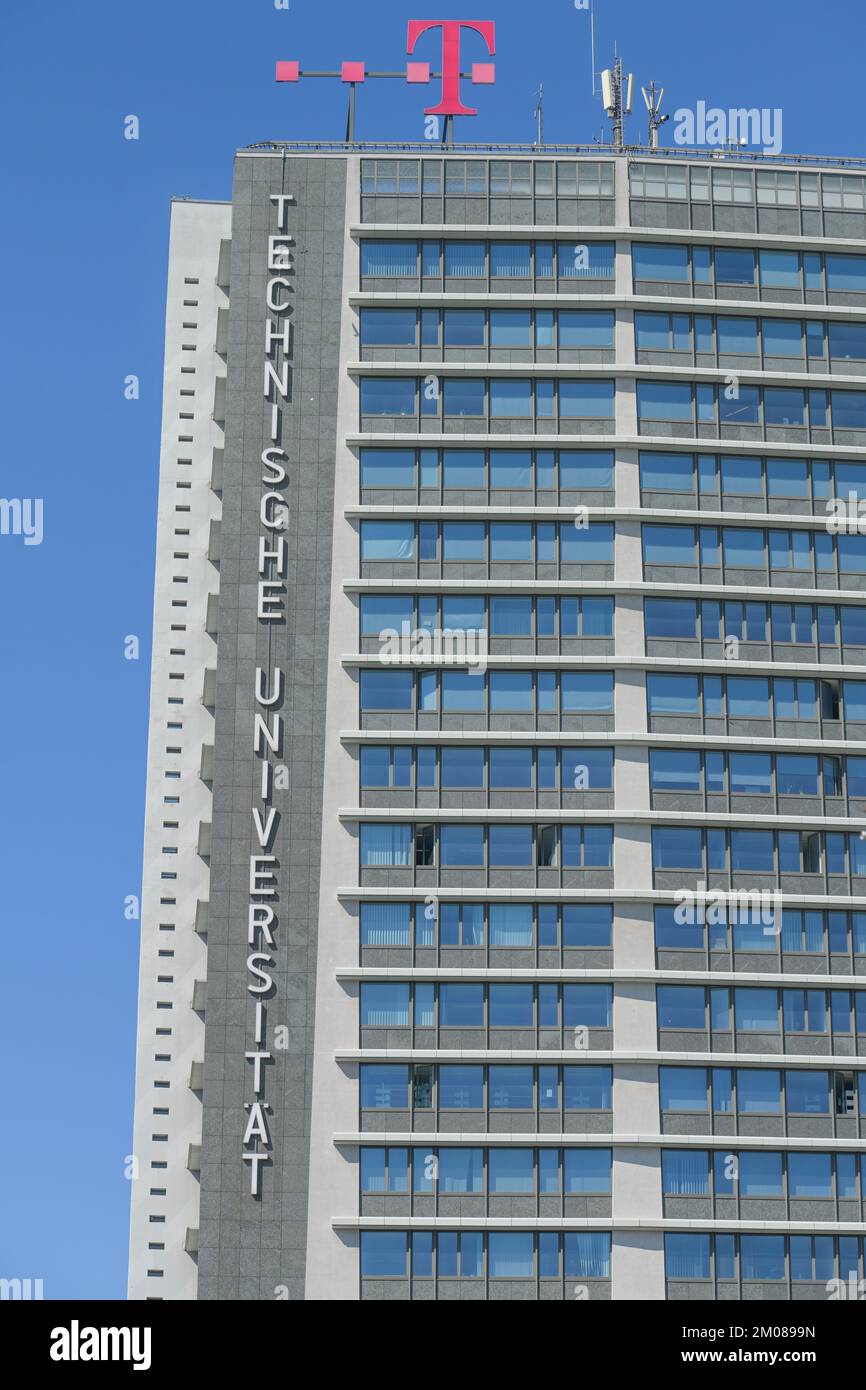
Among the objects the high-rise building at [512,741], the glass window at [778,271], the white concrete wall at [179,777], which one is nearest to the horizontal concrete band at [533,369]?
the high-rise building at [512,741]

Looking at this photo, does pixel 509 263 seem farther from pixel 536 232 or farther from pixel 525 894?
pixel 525 894

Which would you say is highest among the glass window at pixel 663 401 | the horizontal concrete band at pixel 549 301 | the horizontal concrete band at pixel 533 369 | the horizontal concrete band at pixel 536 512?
the horizontal concrete band at pixel 549 301

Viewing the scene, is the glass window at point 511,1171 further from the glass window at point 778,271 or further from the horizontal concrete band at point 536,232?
the glass window at point 778,271

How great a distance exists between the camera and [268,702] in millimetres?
99312

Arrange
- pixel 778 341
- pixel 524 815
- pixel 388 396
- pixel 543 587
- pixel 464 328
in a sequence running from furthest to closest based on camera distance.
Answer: pixel 778 341
pixel 464 328
pixel 388 396
pixel 543 587
pixel 524 815

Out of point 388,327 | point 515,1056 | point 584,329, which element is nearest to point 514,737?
point 515,1056

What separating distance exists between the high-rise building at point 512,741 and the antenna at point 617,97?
396 centimetres

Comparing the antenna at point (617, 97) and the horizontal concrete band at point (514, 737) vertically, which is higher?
the antenna at point (617, 97)

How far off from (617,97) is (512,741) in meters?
38.6

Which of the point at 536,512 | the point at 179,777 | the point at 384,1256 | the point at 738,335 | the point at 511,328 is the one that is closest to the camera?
the point at 384,1256

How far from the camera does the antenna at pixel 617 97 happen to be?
11019cm

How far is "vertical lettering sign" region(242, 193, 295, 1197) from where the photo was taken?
9500 centimetres

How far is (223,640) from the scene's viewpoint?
330ft

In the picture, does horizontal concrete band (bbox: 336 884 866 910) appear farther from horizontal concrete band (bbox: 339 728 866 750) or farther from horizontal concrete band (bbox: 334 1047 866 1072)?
horizontal concrete band (bbox: 334 1047 866 1072)
